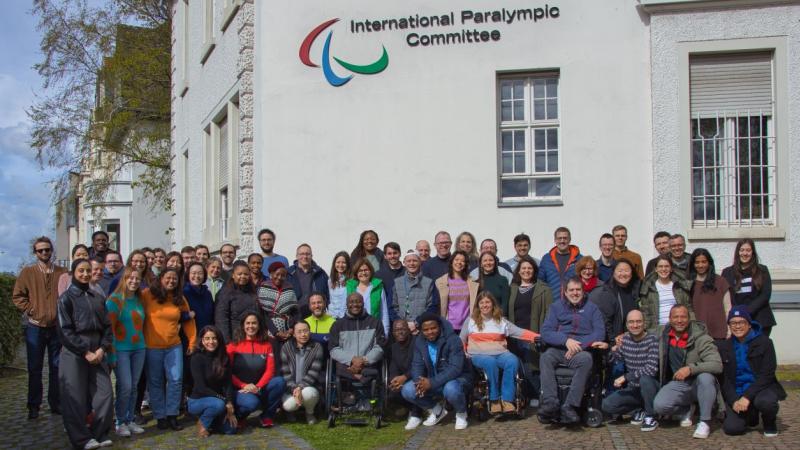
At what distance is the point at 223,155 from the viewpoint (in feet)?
53.6

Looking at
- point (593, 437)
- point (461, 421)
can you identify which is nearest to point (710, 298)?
point (593, 437)

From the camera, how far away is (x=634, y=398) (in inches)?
325

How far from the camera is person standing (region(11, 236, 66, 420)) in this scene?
29.5 feet

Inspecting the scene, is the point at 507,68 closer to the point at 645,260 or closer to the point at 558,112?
the point at 558,112

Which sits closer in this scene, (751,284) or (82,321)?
(82,321)

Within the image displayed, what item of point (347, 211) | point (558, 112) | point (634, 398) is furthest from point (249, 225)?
point (634, 398)

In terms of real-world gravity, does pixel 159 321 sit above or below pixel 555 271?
below

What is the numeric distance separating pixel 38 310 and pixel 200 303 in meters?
1.69

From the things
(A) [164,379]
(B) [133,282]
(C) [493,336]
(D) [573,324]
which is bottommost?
(A) [164,379]

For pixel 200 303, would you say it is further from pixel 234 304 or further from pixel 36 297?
pixel 36 297

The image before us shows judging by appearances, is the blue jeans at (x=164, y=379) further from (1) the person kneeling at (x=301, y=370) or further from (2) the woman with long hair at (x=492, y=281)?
(2) the woman with long hair at (x=492, y=281)

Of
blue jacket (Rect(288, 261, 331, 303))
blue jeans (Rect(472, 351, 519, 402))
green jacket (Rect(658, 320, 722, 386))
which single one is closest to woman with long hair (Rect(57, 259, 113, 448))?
blue jacket (Rect(288, 261, 331, 303))

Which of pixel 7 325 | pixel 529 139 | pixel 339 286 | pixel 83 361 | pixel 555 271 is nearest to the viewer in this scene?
pixel 83 361

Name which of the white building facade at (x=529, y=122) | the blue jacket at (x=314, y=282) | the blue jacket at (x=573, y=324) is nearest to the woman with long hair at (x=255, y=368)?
the blue jacket at (x=314, y=282)
